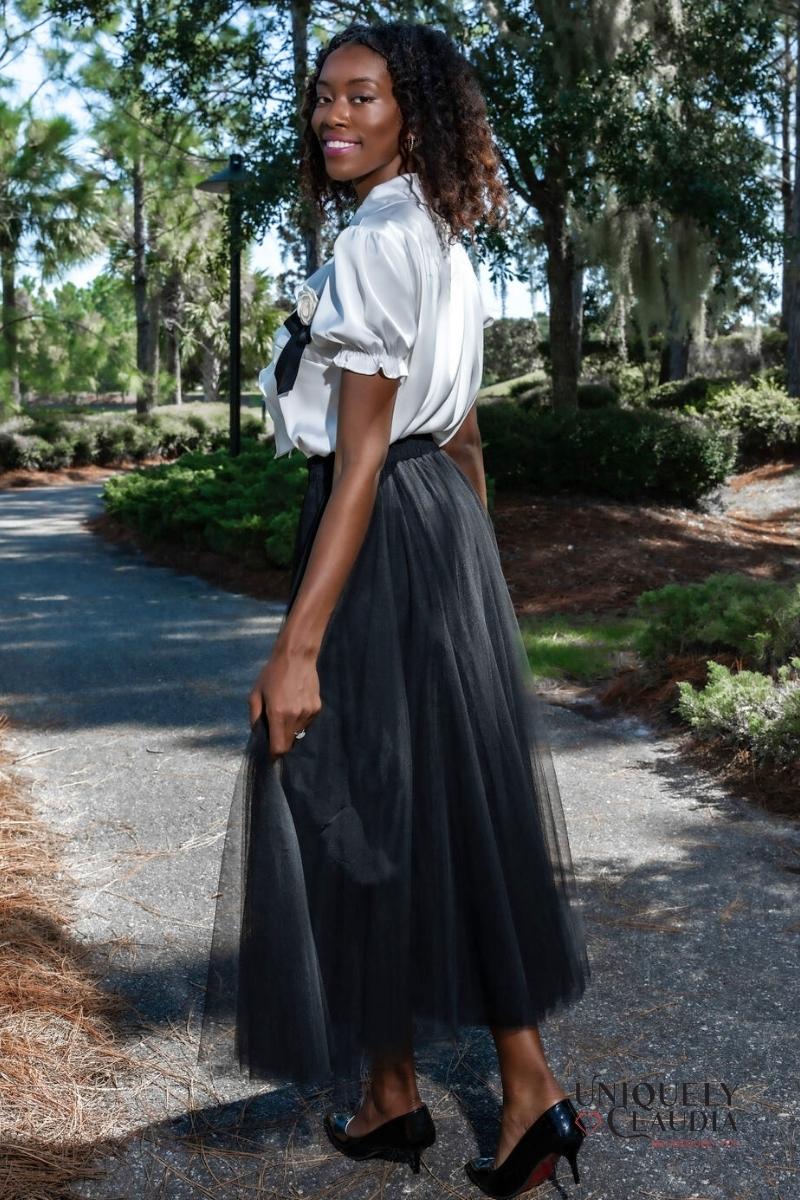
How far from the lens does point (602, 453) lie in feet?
36.2

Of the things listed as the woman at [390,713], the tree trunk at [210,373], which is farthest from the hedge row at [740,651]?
the tree trunk at [210,373]

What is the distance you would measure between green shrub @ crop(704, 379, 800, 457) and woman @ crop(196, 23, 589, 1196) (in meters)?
14.1

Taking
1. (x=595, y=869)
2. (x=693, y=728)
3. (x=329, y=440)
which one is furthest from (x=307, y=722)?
(x=693, y=728)

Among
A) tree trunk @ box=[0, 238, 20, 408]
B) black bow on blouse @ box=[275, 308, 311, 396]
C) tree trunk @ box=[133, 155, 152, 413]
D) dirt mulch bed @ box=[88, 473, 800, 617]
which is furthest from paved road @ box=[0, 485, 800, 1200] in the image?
tree trunk @ box=[133, 155, 152, 413]

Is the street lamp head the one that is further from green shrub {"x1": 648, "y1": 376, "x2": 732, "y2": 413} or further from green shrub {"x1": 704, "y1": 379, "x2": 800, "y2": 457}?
green shrub {"x1": 648, "y1": 376, "x2": 732, "y2": 413}

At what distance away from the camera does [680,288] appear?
36.6 ft

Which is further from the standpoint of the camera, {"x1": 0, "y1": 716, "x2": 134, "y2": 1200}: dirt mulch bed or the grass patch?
the grass patch

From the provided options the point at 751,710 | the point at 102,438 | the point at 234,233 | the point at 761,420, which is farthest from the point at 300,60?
the point at 102,438

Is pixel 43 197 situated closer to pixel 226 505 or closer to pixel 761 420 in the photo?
pixel 226 505

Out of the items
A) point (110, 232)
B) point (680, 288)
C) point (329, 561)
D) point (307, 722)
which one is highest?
point (110, 232)

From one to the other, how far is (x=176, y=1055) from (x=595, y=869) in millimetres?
1401

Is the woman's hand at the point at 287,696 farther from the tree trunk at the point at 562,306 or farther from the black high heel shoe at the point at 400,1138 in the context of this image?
the tree trunk at the point at 562,306

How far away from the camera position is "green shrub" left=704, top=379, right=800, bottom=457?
50.9 ft

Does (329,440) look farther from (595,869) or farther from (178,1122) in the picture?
(595,869)
